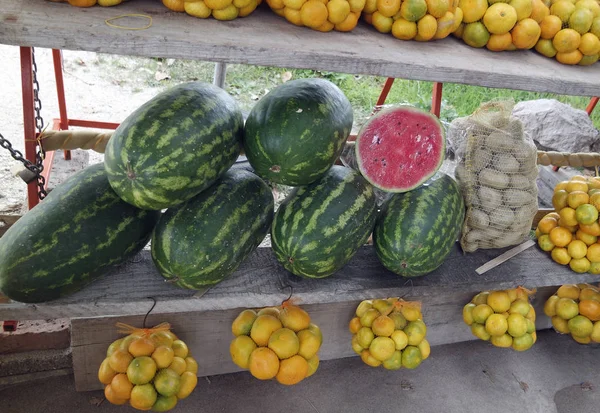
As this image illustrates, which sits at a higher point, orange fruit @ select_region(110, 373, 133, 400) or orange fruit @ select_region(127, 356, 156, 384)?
orange fruit @ select_region(127, 356, 156, 384)

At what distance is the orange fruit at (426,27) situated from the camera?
173cm

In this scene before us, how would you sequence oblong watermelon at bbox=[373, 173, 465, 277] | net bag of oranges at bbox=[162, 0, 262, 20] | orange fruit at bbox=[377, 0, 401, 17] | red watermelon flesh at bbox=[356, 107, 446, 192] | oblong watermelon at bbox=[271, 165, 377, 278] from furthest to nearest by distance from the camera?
1. red watermelon flesh at bbox=[356, 107, 446, 192]
2. oblong watermelon at bbox=[373, 173, 465, 277]
3. oblong watermelon at bbox=[271, 165, 377, 278]
4. orange fruit at bbox=[377, 0, 401, 17]
5. net bag of oranges at bbox=[162, 0, 262, 20]

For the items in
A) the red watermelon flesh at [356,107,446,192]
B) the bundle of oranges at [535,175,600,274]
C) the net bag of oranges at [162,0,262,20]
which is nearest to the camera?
the net bag of oranges at [162,0,262,20]

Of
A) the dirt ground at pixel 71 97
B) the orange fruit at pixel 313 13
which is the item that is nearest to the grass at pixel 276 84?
the dirt ground at pixel 71 97

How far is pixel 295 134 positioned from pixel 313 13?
0.39m

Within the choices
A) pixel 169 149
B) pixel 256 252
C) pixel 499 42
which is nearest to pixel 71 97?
pixel 256 252

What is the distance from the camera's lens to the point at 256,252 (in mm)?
2125

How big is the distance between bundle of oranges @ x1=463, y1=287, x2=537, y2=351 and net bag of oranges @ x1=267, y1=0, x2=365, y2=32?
1569 millimetres

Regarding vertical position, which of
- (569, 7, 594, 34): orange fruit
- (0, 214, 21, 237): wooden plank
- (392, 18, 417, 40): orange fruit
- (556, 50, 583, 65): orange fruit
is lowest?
(0, 214, 21, 237): wooden plank

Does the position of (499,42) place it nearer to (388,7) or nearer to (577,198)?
(388,7)

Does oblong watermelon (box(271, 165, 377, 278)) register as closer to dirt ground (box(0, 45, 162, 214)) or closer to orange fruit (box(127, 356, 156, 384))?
orange fruit (box(127, 356, 156, 384))

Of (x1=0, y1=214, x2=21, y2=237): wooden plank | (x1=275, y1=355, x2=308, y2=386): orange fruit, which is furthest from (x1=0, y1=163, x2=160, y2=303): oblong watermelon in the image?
(x1=275, y1=355, x2=308, y2=386): orange fruit

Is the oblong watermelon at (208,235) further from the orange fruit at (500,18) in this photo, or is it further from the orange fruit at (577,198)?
the orange fruit at (577,198)

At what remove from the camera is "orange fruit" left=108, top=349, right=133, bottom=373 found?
1980 mm
